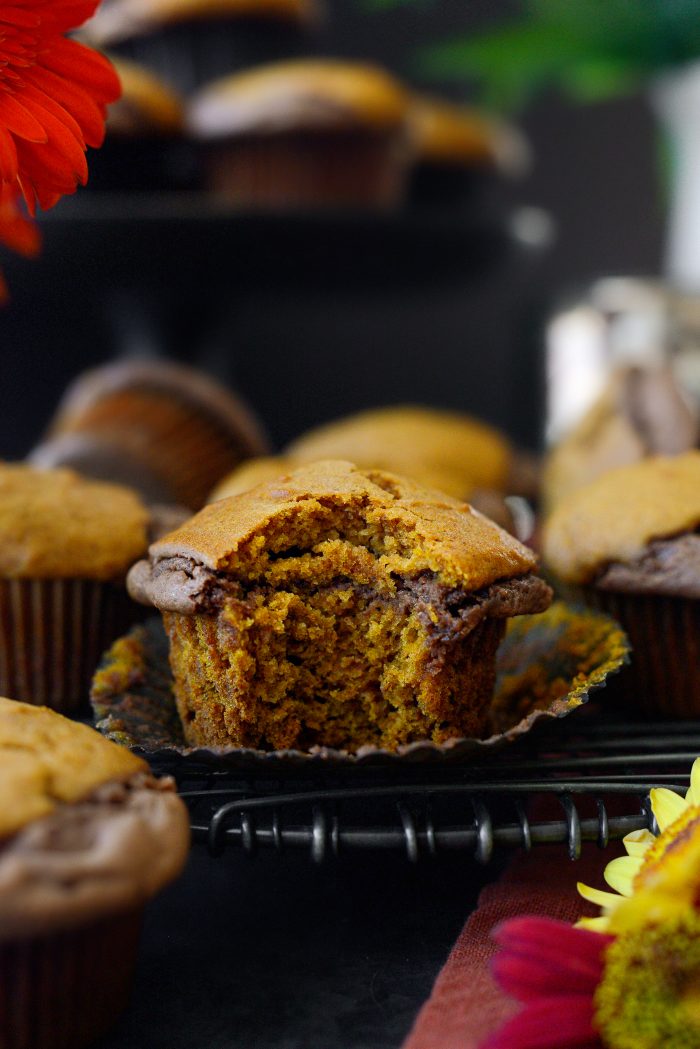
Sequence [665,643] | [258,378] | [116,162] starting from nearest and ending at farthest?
[665,643]
[116,162]
[258,378]

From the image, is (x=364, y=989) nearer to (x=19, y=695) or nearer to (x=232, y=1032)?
(x=232, y=1032)

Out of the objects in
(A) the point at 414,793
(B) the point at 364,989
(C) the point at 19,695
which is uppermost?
(A) the point at 414,793

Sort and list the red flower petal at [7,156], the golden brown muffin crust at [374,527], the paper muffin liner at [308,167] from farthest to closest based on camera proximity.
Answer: the paper muffin liner at [308,167] < the golden brown muffin crust at [374,527] < the red flower petal at [7,156]

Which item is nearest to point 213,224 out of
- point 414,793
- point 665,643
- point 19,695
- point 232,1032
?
point 19,695

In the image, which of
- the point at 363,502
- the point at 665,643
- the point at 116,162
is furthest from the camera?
the point at 116,162

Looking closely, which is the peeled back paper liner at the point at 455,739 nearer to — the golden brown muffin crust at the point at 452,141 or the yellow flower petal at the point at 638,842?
the yellow flower petal at the point at 638,842

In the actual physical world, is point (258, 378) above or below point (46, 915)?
below

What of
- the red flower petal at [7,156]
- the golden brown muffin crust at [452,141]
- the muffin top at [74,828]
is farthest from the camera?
the golden brown muffin crust at [452,141]

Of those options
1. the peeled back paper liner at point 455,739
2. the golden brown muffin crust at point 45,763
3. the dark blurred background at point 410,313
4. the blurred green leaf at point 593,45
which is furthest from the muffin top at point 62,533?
the blurred green leaf at point 593,45

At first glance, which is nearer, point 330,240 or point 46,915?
point 46,915
